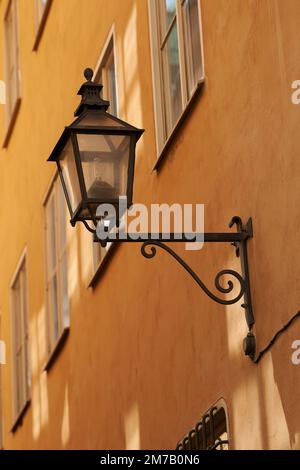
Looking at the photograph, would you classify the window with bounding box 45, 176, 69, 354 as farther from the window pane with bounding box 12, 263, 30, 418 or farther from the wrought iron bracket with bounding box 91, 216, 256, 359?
the wrought iron bracket with bounding box 91, 216, 256, 359

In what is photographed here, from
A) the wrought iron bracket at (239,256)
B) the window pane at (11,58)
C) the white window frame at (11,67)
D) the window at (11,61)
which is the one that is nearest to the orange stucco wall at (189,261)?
the wrought iron bracket at (239,256)

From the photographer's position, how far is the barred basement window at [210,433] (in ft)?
24.7

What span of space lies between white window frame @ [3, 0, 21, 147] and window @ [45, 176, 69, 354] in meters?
2.50

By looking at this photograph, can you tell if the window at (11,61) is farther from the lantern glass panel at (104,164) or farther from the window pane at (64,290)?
the lantern glass panel at (104,164)

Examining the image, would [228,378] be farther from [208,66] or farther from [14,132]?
[14,132]

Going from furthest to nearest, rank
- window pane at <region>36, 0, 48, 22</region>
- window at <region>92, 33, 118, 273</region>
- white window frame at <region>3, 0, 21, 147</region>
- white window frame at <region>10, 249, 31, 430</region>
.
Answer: white window frame at <region>3, 0, 21, 147</region> → white window frame at <region>10, 249, 31, 430</region> → window pane at <region>36, 0, 48, 22</region> → window at <region>92, 33, 118, 273</region>

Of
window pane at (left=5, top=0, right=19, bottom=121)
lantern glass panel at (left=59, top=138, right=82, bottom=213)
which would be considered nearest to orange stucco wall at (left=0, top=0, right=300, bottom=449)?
lantern glass panel at (left=59, top=138, right=82, bottom=213)

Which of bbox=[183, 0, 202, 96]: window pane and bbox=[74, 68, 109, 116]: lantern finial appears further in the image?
bbox=[183, 0, 202, 96]: window pane

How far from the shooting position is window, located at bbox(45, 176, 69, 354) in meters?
12.9

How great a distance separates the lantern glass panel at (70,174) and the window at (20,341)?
8171 millimetres

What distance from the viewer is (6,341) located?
16312mm

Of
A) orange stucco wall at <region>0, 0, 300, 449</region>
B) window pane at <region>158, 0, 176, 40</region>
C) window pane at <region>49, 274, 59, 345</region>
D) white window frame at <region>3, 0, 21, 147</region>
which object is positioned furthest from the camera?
white window frame at <region>3, 0, 21, 147</region>

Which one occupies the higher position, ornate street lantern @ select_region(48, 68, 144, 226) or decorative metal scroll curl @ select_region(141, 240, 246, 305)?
ornate street lantern @ select_region(48, 68, 144, 226)
